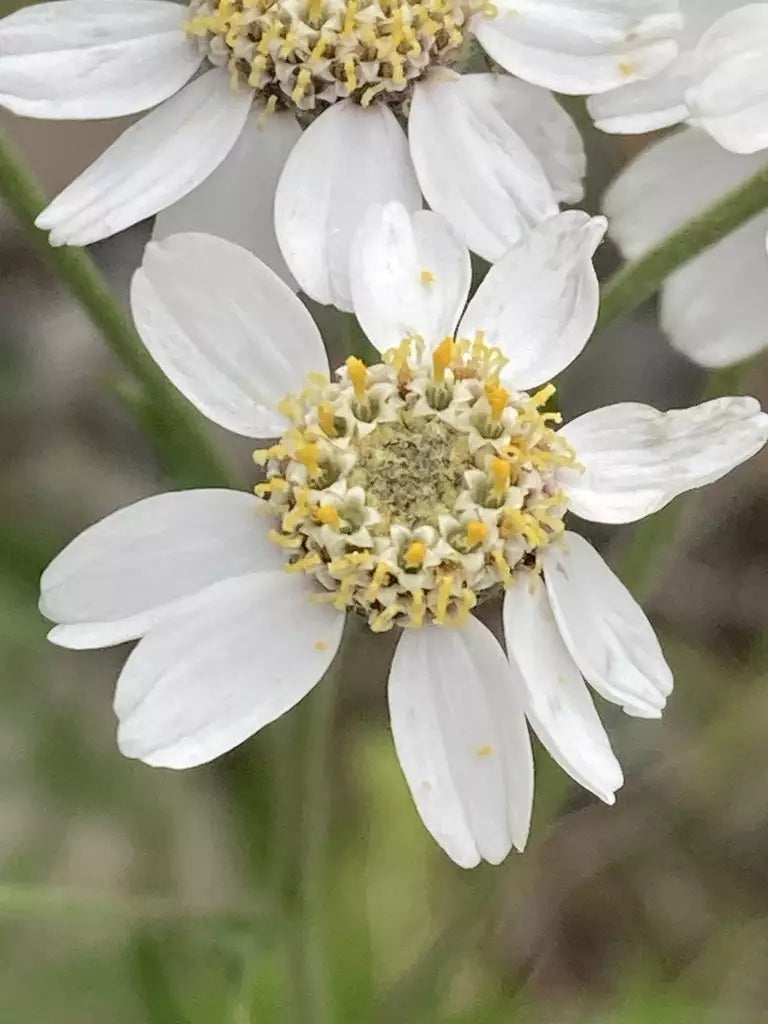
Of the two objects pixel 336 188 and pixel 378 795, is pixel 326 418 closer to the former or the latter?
pixel 336 188

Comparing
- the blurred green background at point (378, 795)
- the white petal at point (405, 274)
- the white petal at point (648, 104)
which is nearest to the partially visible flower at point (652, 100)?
the white petal at point (648, 104)

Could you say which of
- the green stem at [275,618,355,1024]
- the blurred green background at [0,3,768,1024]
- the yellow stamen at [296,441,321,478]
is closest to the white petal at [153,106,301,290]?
the yellow stamen at [296,441,321,478]

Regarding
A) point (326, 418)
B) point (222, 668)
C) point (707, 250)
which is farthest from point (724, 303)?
point (222, 668)

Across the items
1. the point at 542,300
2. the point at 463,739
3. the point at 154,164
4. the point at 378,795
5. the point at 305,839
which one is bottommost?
the point at 378,795

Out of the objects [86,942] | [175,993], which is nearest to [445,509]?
[175,993]

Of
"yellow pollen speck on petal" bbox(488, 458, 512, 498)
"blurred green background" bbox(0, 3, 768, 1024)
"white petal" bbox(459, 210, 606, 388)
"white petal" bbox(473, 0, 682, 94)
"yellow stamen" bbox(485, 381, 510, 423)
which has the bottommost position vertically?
"blurred green background" bbox(0, 3, 768, 1024)

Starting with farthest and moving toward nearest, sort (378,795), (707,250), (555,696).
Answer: (378,795) < (707,250) < (555,696)

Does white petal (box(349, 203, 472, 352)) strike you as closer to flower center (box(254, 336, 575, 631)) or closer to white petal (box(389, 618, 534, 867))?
flower center (box(254, 336, 575, 631))

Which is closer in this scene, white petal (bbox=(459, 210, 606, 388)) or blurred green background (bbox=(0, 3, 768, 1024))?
white petal (bbox=(459, 210, 606, 388))
